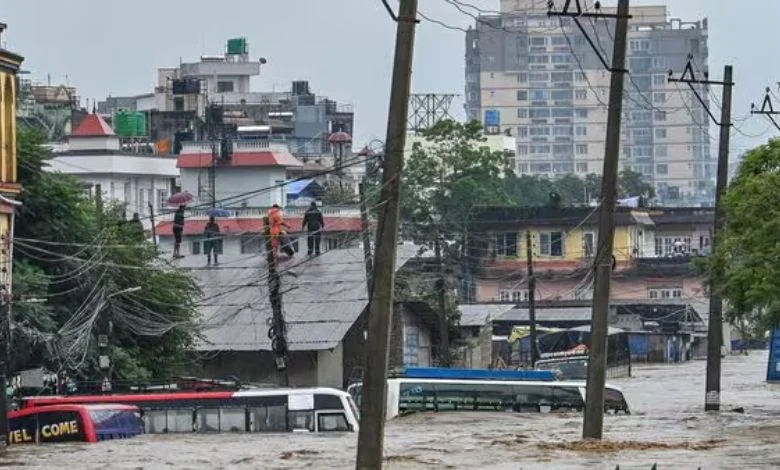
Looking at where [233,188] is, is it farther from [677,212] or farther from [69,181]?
[69,181]

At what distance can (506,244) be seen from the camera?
124562 millimetres

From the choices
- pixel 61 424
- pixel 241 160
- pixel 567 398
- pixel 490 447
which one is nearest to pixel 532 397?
pixel 567 398

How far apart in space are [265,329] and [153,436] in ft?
61.9

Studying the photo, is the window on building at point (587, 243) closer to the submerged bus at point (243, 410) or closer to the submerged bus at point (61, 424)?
the submerged bus at point (243, 410)

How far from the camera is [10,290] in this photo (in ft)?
181

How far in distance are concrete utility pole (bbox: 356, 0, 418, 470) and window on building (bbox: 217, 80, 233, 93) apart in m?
120

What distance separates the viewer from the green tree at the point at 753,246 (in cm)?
4784

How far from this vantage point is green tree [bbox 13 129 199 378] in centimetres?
5809

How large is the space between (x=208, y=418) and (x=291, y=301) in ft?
60.7

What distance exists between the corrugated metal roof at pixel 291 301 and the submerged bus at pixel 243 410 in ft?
41.5

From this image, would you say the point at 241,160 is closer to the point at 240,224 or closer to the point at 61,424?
the point at 240,224

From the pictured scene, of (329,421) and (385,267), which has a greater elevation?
(385,267)

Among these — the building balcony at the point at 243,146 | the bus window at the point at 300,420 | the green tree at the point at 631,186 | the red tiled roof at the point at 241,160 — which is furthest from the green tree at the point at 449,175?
the bus window at the point at 300,420

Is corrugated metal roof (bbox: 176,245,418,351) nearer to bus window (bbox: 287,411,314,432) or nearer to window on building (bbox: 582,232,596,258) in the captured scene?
bus window (bbox: 287,411,314,432)
